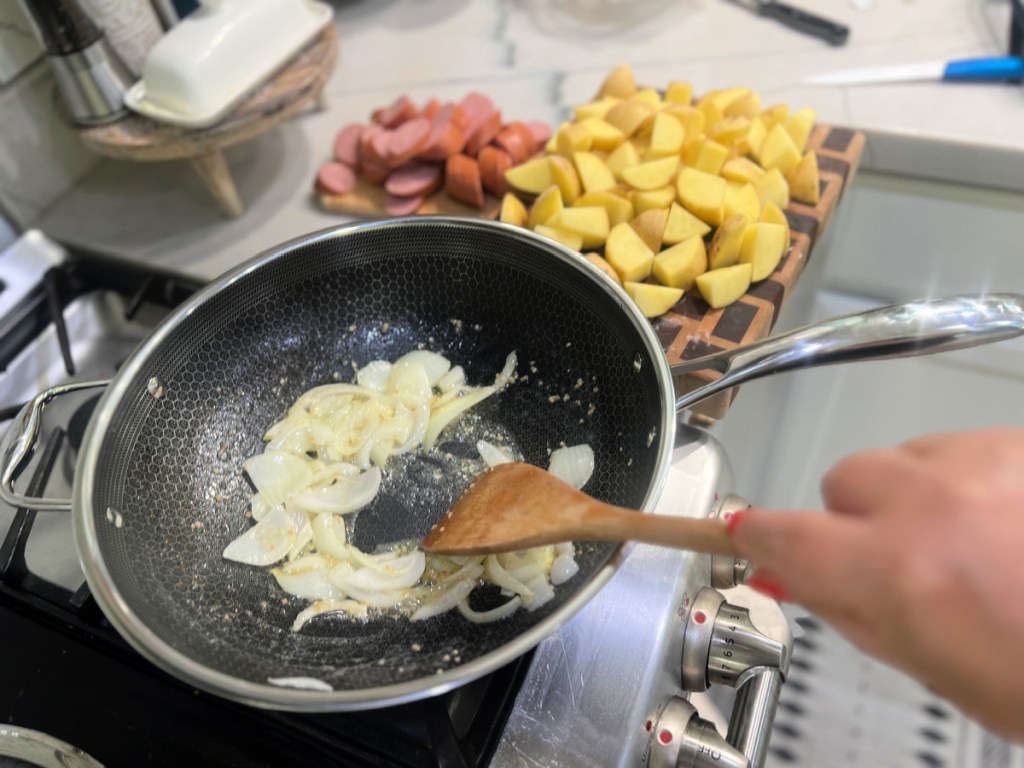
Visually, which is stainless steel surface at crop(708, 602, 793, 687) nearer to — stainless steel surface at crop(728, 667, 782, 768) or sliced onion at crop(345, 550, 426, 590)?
stainless steel surface at crop(728, 667, 782, 768)

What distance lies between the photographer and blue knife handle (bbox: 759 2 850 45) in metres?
1.00

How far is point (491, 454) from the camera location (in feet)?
2.06

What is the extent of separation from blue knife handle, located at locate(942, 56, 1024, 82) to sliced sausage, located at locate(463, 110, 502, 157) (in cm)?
58

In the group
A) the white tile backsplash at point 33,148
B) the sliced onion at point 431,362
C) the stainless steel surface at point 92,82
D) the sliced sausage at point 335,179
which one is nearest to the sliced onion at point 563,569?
the sliced onion at point 431,362

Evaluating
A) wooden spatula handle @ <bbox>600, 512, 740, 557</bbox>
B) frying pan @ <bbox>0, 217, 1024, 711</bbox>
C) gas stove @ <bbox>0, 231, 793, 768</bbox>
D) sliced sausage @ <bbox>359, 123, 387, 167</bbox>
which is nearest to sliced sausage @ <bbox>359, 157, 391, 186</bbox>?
sliced sausage @ <bbox>359, 123, 387, 167</bbox>

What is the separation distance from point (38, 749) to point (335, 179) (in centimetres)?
66

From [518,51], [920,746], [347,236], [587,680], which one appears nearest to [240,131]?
[347,236]

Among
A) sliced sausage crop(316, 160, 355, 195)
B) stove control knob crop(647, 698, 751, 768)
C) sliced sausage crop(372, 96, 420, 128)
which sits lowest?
stove control knob crop(647, 698, 751, 768)

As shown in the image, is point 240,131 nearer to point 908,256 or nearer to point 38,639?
point 38,639

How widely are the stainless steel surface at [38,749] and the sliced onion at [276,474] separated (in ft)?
0.70

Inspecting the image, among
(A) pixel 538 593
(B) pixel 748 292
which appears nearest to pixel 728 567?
(A) pixel 538 593

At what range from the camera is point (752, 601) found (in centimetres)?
61

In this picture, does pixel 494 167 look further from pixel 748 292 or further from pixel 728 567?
pixel 728 567

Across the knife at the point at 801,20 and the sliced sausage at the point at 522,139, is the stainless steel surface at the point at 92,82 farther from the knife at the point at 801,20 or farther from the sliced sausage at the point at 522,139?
the knife at the point at 801,20
